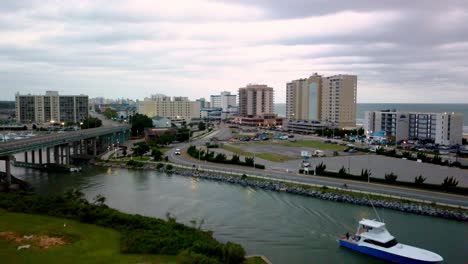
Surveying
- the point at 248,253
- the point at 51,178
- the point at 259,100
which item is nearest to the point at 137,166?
the point at 51,178

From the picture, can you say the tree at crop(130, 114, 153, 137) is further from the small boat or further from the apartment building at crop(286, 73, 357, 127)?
the small boat

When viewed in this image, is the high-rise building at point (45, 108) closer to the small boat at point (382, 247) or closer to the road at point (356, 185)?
the road at point (356, 185)

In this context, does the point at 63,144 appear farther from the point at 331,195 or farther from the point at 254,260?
the point at 254,260

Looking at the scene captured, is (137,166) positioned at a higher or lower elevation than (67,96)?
lower

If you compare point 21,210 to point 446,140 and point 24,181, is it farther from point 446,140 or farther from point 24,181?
point 446,140

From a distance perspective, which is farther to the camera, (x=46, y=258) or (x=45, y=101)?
(x=45, y=101)

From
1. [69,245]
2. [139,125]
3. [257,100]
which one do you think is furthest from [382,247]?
[257,100]

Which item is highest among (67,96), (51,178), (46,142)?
(67,96)

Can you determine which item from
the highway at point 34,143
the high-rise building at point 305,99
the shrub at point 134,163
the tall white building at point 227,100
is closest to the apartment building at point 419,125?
the high-rise building at point 305,99
